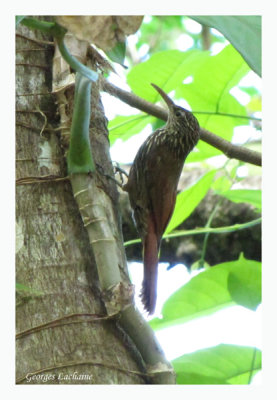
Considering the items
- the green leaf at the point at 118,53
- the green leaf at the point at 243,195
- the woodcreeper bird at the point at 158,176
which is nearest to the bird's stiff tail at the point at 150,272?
the woodcreeper bird at the point at 158,176

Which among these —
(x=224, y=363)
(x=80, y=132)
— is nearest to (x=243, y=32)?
(x=80, y=132)

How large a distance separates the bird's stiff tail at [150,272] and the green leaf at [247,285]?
29cm

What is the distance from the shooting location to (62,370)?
4.33 ft

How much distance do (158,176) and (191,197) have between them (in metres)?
0.44

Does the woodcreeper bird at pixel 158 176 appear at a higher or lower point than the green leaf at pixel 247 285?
higher

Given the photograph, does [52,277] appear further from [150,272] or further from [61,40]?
[150,272]

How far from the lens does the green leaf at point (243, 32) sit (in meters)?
1.01

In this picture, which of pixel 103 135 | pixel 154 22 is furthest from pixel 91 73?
pixel 154 22

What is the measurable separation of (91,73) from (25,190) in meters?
0.57

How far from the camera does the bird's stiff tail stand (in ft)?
6.55

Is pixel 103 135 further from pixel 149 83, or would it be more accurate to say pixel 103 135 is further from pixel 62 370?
pixel 62 370

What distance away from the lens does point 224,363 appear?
1.78 m

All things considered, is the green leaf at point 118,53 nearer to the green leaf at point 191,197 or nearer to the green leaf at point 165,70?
the green leaf at point 165,70

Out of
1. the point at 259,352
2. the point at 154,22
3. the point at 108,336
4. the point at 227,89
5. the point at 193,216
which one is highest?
the point at 154,22
